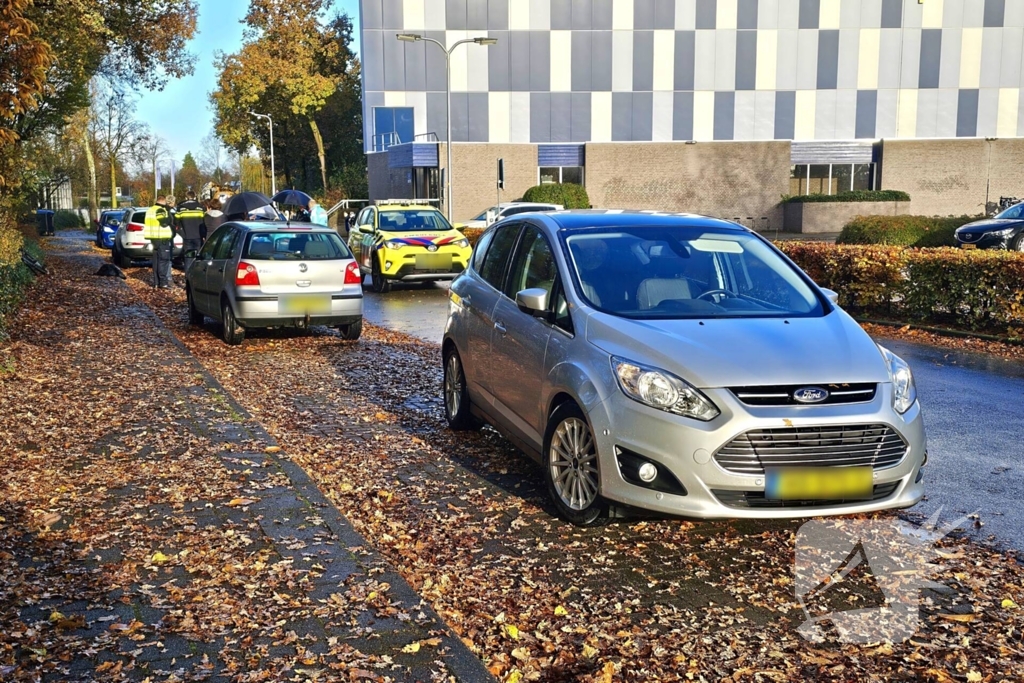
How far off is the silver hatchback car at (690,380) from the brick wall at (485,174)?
3922 cm

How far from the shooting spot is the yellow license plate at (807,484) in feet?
15.9

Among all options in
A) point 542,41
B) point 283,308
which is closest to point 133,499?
point 283,308

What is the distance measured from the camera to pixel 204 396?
937cm

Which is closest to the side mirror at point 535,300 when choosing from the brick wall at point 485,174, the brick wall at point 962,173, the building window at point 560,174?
the brick wall at point 485,174

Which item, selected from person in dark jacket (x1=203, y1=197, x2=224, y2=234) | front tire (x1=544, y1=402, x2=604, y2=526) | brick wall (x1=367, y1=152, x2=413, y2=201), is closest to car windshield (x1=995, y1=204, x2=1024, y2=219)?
person in dark jacket (x1=203, y1=197, x2=224, y2=234)

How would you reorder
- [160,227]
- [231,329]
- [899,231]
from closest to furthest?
1. [231,329]
2. [160,227]
3. [899,231]

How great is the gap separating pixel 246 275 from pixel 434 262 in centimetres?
853

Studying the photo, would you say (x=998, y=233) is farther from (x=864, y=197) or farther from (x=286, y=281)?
(x=864, y=197)

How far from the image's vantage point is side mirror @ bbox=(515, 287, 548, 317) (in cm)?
599

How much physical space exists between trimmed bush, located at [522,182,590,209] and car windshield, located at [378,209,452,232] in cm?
2011

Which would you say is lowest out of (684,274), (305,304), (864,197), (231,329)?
(231,329)

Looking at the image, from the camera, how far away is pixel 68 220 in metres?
72.9

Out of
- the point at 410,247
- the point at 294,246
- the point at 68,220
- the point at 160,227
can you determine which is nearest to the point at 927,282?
the point at 294,246

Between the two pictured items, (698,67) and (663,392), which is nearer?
(663,392)
